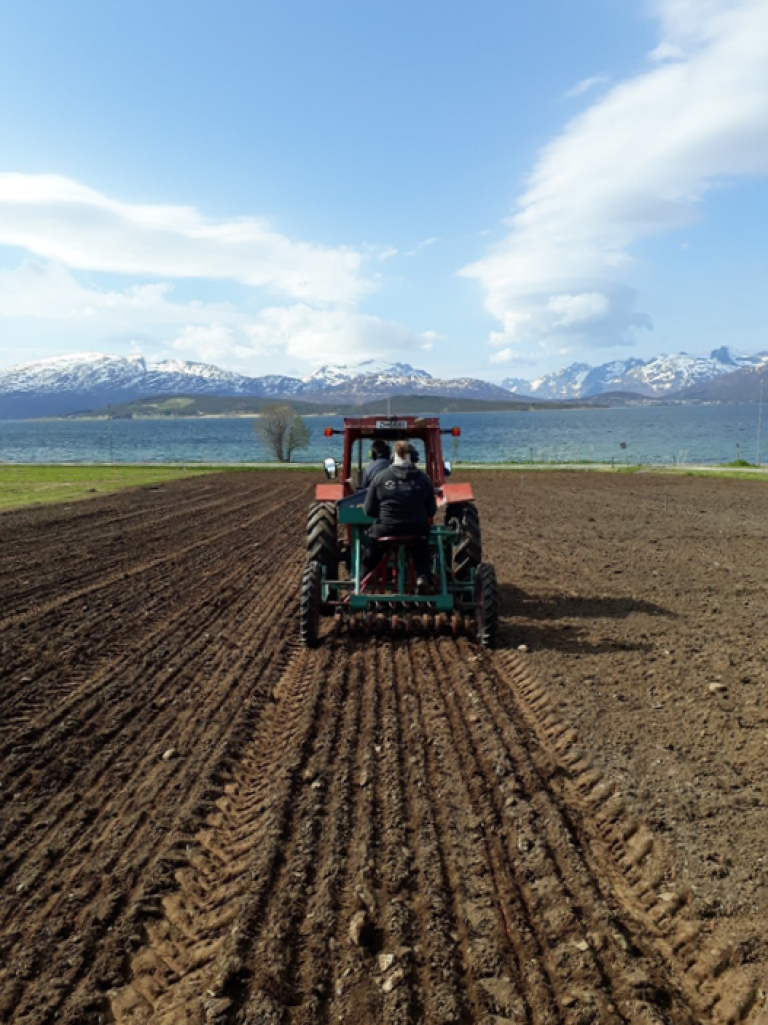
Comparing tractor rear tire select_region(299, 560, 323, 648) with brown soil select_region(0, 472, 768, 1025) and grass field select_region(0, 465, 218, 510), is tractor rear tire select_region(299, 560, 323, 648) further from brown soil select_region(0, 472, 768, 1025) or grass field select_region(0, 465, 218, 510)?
grass field select_region(0, 465, 218, 510)

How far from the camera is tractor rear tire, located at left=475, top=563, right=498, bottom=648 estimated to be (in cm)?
820

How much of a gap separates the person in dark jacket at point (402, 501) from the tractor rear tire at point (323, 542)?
1338 millimetres

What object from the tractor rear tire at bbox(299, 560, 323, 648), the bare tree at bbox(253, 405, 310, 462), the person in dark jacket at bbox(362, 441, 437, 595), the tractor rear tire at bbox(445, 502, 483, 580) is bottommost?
the tractor rear tire at bbox(299, 560, 323, 648)

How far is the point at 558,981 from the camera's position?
10.9 ft

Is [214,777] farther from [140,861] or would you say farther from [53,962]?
[53,962]

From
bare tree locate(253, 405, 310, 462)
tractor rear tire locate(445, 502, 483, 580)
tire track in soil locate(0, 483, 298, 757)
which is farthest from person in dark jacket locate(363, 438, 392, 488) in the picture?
bare tree locate(253, 405, 310, 462)

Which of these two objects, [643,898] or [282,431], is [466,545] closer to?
[643,898]

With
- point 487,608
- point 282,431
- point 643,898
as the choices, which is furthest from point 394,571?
point 282,431

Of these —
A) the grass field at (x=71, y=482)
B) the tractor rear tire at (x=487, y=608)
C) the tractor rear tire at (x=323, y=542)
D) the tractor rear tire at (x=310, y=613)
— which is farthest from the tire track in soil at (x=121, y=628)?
the grass field at (x=71, y=482)

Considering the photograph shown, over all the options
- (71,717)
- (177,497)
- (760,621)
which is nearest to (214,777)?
(71,717)

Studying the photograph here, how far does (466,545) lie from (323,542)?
70.7 inches

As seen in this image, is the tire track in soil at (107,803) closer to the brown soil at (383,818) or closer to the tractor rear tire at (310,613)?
the brown soil at (383,818)

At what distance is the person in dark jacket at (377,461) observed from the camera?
29.6 feet

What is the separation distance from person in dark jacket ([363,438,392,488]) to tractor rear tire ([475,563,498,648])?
1.62 m
